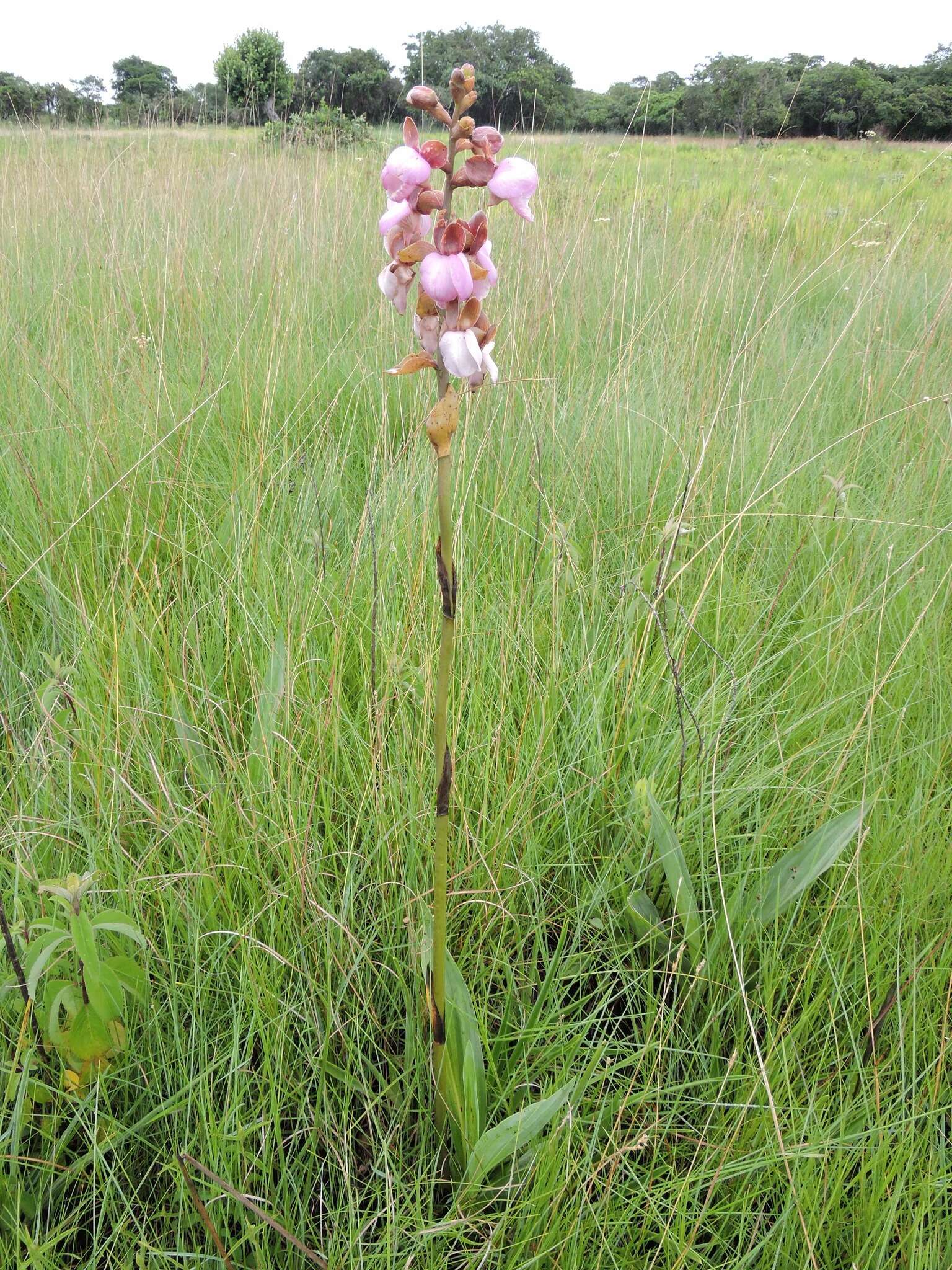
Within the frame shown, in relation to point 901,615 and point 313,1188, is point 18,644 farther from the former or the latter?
point 901,615

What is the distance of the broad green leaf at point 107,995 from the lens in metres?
0.89

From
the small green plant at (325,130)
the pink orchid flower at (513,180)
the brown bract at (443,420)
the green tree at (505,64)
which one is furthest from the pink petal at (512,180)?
the small green plant at (325,130)

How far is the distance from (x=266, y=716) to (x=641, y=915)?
63 centimetres

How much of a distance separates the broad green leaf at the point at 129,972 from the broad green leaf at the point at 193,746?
310 mm

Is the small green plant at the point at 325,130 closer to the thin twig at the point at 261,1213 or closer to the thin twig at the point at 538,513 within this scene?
the thin twig at the point at 538,513

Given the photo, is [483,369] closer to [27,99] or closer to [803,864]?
[803,864]

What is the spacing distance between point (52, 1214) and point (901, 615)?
169 cm

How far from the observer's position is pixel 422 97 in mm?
791

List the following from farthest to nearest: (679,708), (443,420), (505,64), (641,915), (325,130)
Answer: (325,130) → (505,64) → (679,708) → (641,915) → (443,420)

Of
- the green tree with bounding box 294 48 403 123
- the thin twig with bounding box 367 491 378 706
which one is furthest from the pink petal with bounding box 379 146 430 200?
the green tree with bounding box 294 48 403 123

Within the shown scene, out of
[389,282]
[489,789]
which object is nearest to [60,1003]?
[489,789]

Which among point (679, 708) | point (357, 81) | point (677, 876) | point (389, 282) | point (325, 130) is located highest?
point (357, 81)

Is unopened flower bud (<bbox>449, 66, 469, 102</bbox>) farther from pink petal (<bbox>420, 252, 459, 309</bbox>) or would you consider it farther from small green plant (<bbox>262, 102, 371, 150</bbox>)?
small green plant (<bbox>262, 102, 371, 150</bbox>)

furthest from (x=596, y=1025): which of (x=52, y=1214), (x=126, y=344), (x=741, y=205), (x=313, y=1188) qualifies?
(x=741, y=205)
